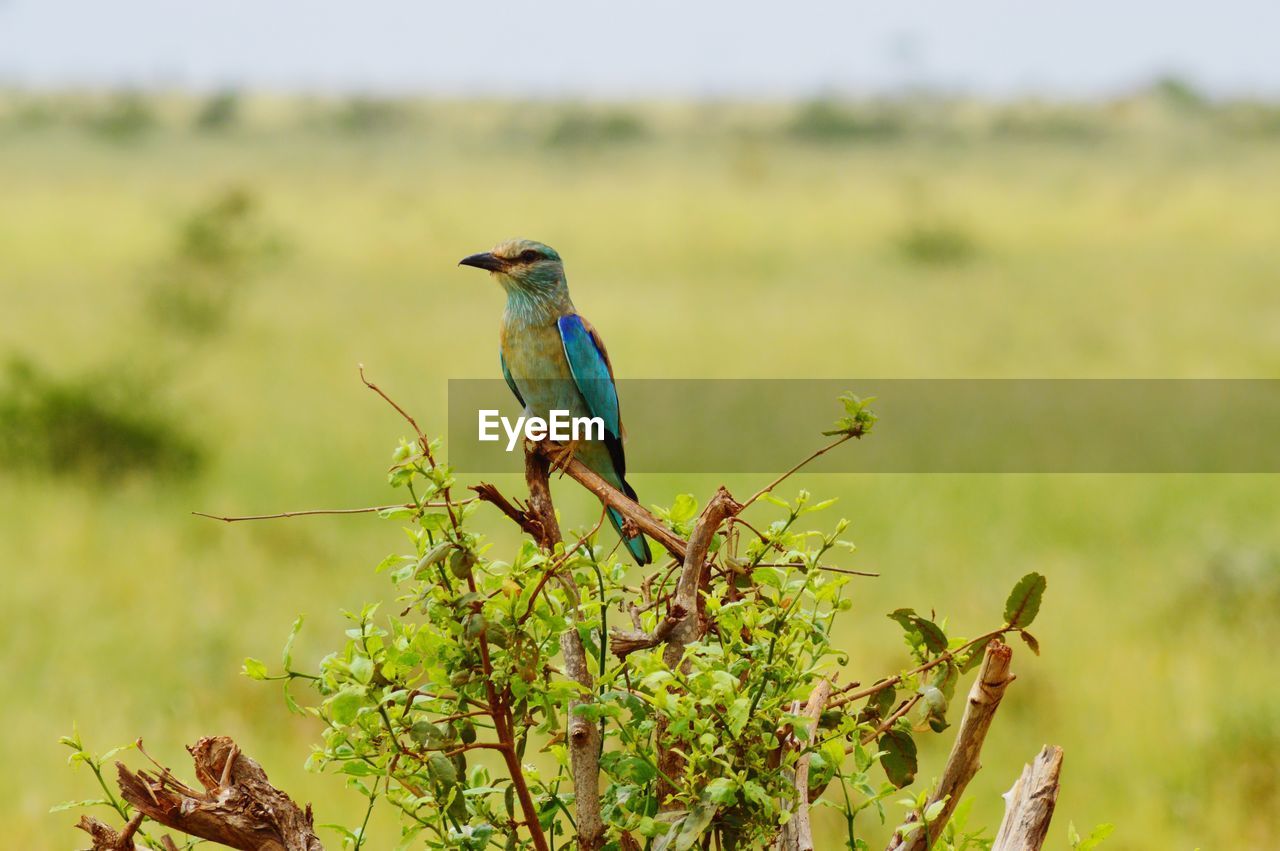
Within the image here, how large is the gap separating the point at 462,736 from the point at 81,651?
5.75 m

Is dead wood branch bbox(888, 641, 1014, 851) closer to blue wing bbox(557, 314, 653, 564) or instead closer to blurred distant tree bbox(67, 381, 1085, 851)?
blurred distant tree bbox(67, 381, 1085, 851)

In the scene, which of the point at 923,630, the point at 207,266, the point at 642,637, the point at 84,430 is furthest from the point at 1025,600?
the point at 207,266

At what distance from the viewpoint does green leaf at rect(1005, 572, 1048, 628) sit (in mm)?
1938

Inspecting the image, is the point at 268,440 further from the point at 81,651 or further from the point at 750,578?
the point at 750,578

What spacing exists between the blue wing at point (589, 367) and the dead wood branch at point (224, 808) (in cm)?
169

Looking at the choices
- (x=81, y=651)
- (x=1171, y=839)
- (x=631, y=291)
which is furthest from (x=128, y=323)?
(x=1171, y=839)

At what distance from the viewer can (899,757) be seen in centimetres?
201

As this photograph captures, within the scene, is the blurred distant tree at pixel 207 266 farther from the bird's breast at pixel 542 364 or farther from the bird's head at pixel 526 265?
the bird's head at pixel 526 265

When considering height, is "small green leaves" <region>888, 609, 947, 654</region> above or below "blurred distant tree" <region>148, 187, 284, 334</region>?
below

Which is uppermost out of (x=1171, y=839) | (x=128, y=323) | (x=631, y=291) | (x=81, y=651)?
(x=631, y=291)

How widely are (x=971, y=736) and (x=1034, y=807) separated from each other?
16cm

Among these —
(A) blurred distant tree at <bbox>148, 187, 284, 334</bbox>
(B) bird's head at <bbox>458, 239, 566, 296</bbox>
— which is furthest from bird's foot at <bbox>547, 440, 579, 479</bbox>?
(A) blurred distant tree at <bbox>148, 187, 284, 334</bbox>

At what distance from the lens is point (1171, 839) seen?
5.14 m

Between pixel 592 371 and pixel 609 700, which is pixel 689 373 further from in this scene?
pixel 609 700
